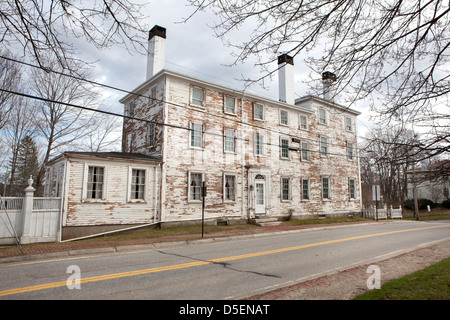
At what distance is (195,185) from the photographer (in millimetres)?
18406

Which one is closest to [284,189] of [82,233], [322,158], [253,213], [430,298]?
[253,213]

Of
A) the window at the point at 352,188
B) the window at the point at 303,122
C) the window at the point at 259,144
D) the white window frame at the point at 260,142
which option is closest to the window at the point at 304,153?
the window at the point at 303,122

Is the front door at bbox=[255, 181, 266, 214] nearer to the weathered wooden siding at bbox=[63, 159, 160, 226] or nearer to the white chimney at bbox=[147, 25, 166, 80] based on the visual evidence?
the weathered wooden siding at bbox=[63, 159, 160, 226]

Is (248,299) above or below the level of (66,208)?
below

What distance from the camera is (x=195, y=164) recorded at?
18500 millimetres

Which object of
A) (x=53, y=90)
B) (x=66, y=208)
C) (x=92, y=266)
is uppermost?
(x=53, y=90)

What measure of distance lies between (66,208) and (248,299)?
11.7m

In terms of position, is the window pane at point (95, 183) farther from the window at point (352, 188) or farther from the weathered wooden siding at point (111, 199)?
the window at point (352, 188)

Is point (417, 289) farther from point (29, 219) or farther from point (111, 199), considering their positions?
point (111, 199)

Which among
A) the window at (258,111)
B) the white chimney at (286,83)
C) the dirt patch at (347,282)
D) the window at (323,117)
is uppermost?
the white chimney at (286,83)

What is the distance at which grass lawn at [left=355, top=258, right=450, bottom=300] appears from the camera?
463cm

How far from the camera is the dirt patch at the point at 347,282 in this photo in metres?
5.00

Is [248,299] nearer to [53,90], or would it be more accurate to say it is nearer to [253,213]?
[253,213]

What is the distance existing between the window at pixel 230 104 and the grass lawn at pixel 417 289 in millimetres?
16192
